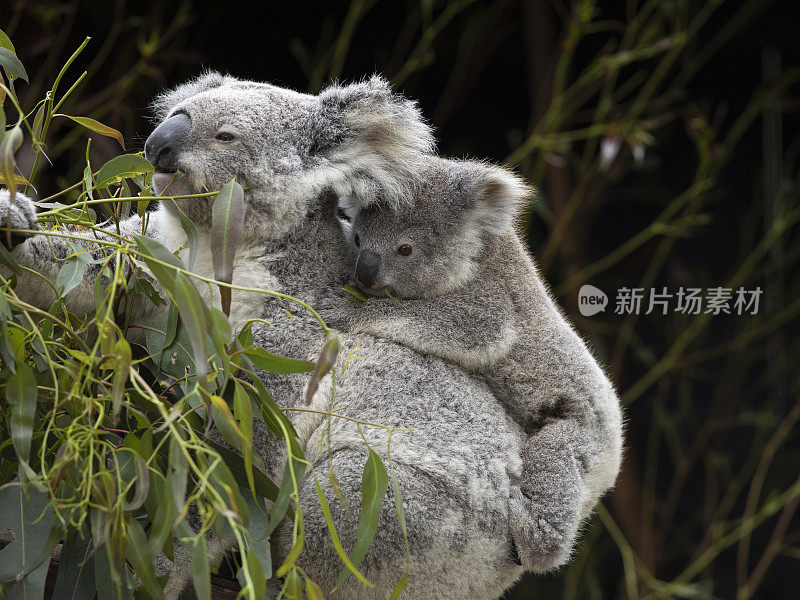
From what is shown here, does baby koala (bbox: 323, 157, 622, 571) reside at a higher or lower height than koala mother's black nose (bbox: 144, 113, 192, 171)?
lower

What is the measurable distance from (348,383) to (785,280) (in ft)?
10.3

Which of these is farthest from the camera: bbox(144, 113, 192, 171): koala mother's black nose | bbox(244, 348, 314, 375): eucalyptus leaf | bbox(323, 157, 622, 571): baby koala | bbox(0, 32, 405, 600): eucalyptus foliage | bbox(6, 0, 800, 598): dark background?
bbox(6, 0, 800, 598): dark background

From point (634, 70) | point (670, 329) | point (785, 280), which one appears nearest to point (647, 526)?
point (670, 329)

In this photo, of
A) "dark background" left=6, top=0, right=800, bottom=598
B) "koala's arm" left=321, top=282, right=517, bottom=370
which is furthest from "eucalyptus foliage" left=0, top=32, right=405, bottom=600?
"dark background" left=6, top=0, right=800, bottom=598

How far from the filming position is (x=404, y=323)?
1848 mm

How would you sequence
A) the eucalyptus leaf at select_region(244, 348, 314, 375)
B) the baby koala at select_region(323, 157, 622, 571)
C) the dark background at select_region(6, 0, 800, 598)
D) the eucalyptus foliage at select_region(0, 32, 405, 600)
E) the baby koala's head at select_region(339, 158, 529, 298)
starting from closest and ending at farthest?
1. the eucalyptus foliage at select_region(0, 32, 405, 600)
2. the eucalyptus leaf at select_region(244, 348, 314, 375)
3. the baby koala at select_region(323, 157, 622, 571)
4. the baby koala's head at select_region(339, 158, 529, 298)
5. the dark background at select_region(6, 0, 800, 598)

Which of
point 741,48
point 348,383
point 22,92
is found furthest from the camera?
point 741,48

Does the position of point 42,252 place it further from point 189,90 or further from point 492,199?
point 492,199

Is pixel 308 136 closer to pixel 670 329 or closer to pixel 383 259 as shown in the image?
pixel 383 259

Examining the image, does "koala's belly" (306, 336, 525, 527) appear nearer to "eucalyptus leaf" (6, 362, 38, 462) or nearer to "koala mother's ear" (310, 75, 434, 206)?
"koala mother's ear" (310, 75, 434, 206)

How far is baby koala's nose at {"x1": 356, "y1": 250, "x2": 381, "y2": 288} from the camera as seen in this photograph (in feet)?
6.07

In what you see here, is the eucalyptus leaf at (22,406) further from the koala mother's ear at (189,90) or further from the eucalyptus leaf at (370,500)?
the koala mother's ear at (189,90)

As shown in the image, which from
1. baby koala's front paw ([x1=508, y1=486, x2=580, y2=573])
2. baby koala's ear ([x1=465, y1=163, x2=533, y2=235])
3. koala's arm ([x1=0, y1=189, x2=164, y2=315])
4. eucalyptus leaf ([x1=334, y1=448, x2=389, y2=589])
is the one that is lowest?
baby koala's front paw ([x1=508, y1=486, x2=580, y2=573])

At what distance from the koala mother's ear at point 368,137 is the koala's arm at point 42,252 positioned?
1.57ft
